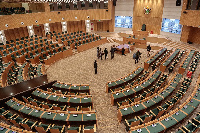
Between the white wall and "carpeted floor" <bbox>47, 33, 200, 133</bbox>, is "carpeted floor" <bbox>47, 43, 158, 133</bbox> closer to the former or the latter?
"carpeted floor" <bbox>47, 33, 200, 133</bbox>

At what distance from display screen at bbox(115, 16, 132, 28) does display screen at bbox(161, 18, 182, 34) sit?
5.88 m

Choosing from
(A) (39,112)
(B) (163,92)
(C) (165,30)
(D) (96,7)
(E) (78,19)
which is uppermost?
(D) (96,7)

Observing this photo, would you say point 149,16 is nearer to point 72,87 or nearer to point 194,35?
point 194,35

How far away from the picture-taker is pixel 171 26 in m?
21.9

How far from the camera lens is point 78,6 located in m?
25.6

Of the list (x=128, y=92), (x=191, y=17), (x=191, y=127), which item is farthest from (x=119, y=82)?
(x=191, y=17)

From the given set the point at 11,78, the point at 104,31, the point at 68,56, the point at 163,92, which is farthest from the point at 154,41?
the point at 11,78

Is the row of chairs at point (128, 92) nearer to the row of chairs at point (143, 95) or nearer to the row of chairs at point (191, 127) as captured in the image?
the row of chairs at point (143, 95)

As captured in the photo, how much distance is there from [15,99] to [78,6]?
21266mm

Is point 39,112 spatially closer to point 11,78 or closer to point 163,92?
point 11,78

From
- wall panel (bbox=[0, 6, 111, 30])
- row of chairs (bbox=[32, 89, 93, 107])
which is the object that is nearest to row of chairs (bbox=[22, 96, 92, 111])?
Result: row of chairs (bbox=[32, 89, 93, 107])

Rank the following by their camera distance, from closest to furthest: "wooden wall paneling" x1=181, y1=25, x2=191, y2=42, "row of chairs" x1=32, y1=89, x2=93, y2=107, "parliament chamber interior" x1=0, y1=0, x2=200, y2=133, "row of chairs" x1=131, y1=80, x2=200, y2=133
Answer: "row of chairs" x1=131, y1=80, x2=200, y2=133 < "parliament chamber interior" x1=0, y1=0, x2=200, y2=133 < "row of chairs" x1=32, y1=89, x2=93, y2=107 < "wooden wall paneling" x1=181, y1=25, x2=191, y2=42

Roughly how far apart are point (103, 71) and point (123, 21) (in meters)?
16.6

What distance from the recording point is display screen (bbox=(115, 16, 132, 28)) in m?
26.2
